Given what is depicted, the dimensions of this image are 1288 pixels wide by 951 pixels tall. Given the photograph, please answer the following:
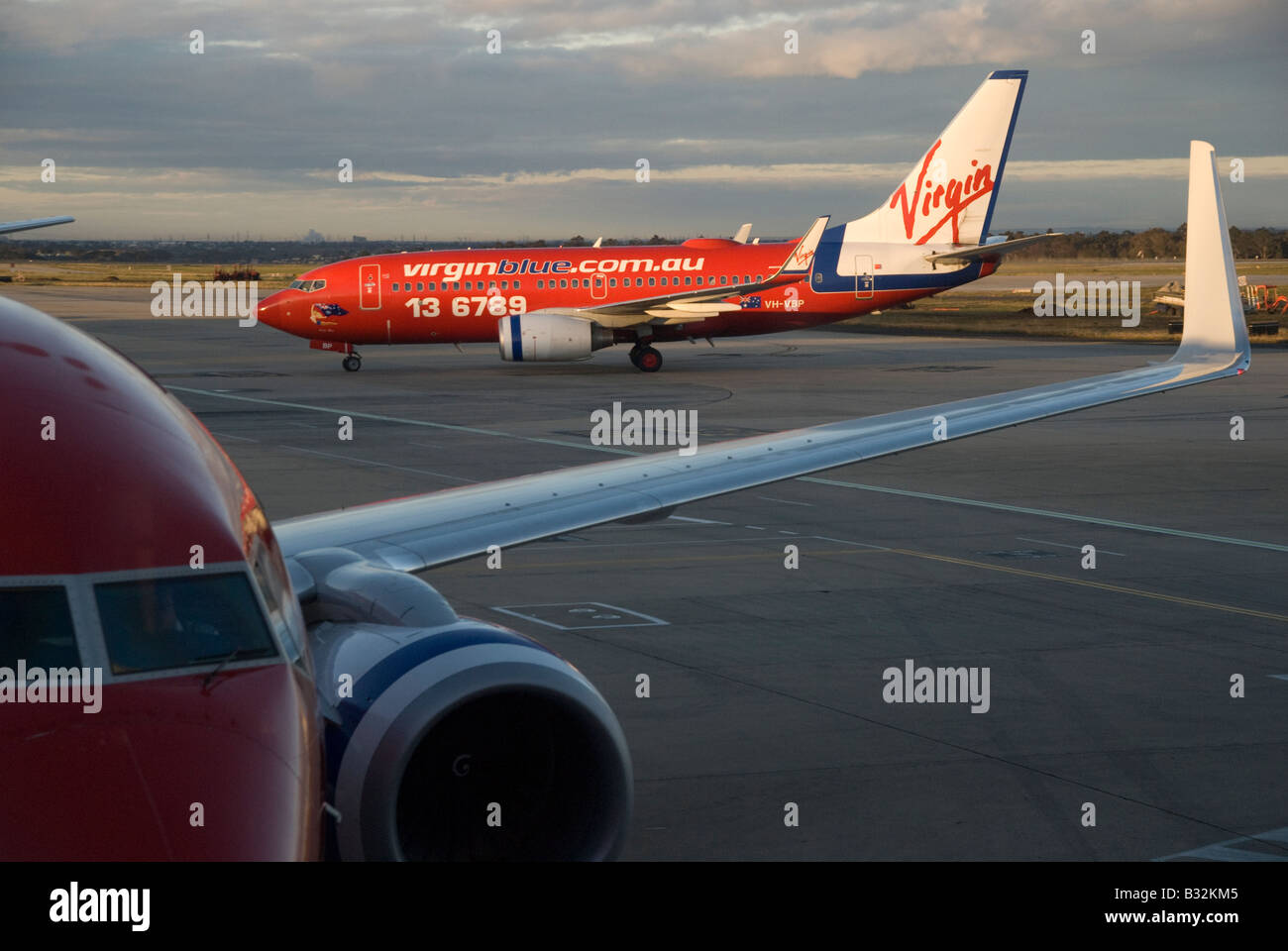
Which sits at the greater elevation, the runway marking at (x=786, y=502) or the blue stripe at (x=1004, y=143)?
the blue stripe at (x=1004, y=143)

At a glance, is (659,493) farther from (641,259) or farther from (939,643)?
(641,259)

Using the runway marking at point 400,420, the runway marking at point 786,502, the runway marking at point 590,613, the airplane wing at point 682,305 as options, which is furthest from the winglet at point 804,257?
the runway marking at point 590,613

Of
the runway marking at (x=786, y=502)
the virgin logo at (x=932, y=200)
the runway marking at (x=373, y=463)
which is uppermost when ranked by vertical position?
the virgin logo at (x=932, y=200)

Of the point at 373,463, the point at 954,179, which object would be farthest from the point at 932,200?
the point at 373,463

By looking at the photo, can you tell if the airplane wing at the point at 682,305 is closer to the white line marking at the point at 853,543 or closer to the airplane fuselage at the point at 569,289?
the airplane fuselage at the point at 569,289

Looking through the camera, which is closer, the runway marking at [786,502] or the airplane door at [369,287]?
the runway marking at [786,502]

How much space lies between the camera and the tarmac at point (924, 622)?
8.94 metres

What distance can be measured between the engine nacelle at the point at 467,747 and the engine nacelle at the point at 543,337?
3485 centimetres

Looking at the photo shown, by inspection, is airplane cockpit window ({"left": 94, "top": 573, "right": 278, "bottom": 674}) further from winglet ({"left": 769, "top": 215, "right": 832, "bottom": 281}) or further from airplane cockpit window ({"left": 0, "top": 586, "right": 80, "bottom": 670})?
winglet ({"left": 769, "top": 215, "right": 832, "bottom": 281})

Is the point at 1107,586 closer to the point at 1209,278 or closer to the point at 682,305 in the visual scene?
the point at 1209,278

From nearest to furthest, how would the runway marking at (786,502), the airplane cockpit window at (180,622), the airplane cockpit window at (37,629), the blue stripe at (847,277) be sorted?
1. the airplane cockpit window at (37,629)
2. the airplane cockpit window at (180,622)
3. the runway marking at (786,502)
4. the blue stripe at (847,277)

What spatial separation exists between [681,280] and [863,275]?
572 centimetres

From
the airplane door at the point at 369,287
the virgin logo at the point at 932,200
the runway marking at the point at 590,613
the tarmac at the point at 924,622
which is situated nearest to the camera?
the tarmac at the point at 924,622
